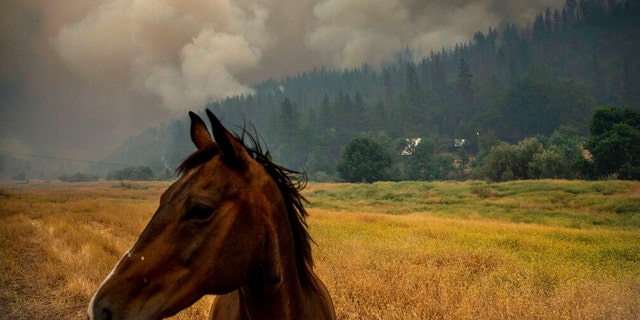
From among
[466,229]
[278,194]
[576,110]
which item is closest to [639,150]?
[466,229]

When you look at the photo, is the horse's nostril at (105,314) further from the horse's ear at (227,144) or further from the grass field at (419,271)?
the grass field at (419,271)

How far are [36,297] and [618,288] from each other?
12.6 meters

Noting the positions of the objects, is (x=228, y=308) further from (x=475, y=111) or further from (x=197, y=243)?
(x=475, y=111)

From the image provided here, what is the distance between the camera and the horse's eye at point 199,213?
69.1 inches

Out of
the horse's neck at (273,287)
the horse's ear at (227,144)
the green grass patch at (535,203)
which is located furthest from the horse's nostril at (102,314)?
the green grass patch at (535,203)

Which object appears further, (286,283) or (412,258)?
(412,258)

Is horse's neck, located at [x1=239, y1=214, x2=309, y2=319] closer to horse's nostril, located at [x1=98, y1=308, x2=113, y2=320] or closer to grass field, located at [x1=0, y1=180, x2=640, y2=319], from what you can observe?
horse's nostril, located at [x1=98, y1=308, x2=113, y2=320]

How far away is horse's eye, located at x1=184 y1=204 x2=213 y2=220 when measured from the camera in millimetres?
1755

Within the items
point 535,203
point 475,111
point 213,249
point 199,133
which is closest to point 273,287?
point 213,249

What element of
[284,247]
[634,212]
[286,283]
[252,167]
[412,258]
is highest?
[252,167]

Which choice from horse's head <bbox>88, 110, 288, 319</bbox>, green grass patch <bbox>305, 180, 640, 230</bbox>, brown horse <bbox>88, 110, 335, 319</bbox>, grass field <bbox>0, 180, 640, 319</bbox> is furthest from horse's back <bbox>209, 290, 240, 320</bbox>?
green grass patch <bbox>305, 180, 640, 230</bbox>

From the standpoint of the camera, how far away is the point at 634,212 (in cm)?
2192

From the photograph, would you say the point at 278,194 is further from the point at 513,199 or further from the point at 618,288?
the point at 513,199

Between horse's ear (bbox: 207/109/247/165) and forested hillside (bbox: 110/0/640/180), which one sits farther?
forested hillside (bbox: 110/0/640/180)
